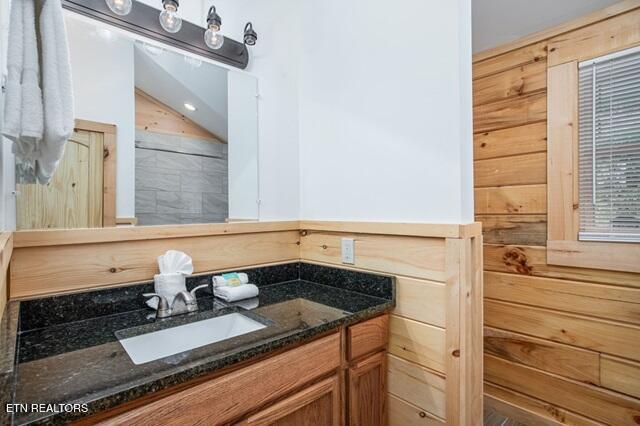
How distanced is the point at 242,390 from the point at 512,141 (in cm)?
193

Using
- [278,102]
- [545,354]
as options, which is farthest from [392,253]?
[545,354]

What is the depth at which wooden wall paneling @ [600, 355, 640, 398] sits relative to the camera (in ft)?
4.96

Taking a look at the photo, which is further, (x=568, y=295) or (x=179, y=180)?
(x=568, y=295)

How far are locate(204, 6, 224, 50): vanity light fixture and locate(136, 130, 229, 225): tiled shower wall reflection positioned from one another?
46 cm

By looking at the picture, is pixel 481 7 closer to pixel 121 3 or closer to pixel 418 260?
pixel 418 260

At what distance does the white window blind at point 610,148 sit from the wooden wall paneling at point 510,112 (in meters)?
0.19

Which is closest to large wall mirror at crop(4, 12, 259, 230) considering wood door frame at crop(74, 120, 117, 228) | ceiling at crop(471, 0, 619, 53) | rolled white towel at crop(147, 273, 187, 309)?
wood door frame at crop(74, 120, 117, 228)

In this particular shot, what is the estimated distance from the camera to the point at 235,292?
1.30 meters

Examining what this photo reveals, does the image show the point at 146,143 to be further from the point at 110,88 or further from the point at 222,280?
the point at 222,280

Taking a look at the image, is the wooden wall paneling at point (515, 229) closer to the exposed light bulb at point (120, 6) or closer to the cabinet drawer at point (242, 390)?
the cabinet drawer at point (242, 390)

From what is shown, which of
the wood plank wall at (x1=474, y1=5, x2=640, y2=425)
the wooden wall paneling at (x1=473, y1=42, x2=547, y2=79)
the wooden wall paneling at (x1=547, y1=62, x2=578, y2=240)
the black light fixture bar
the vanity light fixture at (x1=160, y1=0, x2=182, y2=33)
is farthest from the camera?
the wooden wall paneling at (x1=473, y1=42, x2=547, y2=79)

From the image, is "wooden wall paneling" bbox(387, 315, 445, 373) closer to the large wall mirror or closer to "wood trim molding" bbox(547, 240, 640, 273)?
the large wall mirror

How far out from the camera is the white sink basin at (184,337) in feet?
3.29


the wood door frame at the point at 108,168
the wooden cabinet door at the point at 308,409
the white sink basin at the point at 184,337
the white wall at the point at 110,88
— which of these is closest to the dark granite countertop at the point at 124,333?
the white sink basin at the point at 184,337
